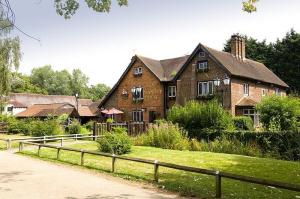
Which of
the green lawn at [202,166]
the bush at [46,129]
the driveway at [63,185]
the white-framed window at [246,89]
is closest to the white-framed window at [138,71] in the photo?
the white-framed window at [246,89]

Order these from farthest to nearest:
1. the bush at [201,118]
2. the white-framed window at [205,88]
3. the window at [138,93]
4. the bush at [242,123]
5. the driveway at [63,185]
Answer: the window at [138,93], the white-framed window at [205,88], the bush at [242,123], the bush at [201,118], the driveway at [63,185]

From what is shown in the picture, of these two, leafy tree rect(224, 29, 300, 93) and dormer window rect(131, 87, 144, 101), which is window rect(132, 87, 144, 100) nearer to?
dormer window rect(131, 87, 144, 101)

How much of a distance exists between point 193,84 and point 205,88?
4.79 feet

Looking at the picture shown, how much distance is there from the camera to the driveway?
11.2 meters

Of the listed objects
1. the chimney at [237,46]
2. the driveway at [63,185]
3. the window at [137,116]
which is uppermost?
the chimney at [237,46]

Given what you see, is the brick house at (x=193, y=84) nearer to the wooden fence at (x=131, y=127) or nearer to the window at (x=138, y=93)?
the window at (x=138, y=93)

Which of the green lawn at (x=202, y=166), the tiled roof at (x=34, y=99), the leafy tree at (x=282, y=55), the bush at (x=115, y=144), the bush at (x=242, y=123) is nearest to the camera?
the green lawn at (x=202, y=166)

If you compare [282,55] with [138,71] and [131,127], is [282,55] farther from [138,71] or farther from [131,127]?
[131,127]

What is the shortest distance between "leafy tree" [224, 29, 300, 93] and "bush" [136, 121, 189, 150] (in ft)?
131

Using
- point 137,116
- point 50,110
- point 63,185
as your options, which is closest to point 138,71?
point 137,116

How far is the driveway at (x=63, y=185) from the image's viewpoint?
1120 cm

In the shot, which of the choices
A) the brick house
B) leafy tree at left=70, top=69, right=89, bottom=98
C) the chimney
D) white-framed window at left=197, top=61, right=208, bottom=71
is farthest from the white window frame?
leafy tree at left=70, top=69, right=89, bottom=98

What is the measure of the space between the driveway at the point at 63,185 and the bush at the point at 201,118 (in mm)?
11806

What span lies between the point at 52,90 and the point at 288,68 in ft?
273
